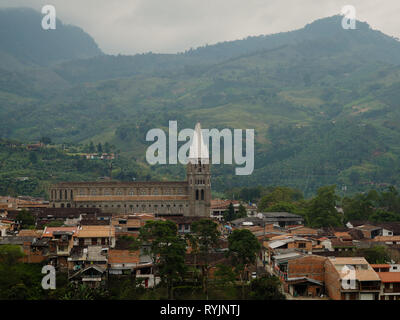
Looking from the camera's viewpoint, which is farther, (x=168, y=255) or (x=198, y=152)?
(x=198, y=152)

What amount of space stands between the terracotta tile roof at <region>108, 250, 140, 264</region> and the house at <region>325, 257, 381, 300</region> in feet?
41.0

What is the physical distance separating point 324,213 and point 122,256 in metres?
27.7

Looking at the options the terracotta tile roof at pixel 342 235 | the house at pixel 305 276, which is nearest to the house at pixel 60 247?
the house at pixel 305 276

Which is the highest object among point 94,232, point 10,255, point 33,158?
point 33,158

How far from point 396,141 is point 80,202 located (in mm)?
112086

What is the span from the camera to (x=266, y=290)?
3791 centimetres

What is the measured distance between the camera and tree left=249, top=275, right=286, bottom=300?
124 ft

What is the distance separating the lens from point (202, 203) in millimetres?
73438

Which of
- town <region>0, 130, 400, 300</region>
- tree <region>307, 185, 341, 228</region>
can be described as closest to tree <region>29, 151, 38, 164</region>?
town <region>0, 130, 400, 300</region>

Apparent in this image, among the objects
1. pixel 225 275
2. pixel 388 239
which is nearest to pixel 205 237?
pixel 225 275

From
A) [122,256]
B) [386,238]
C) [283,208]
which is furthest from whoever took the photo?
[283,208]

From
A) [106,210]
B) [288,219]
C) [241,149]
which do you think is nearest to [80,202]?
[106,210]

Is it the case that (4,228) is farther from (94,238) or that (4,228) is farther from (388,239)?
(388,239)
